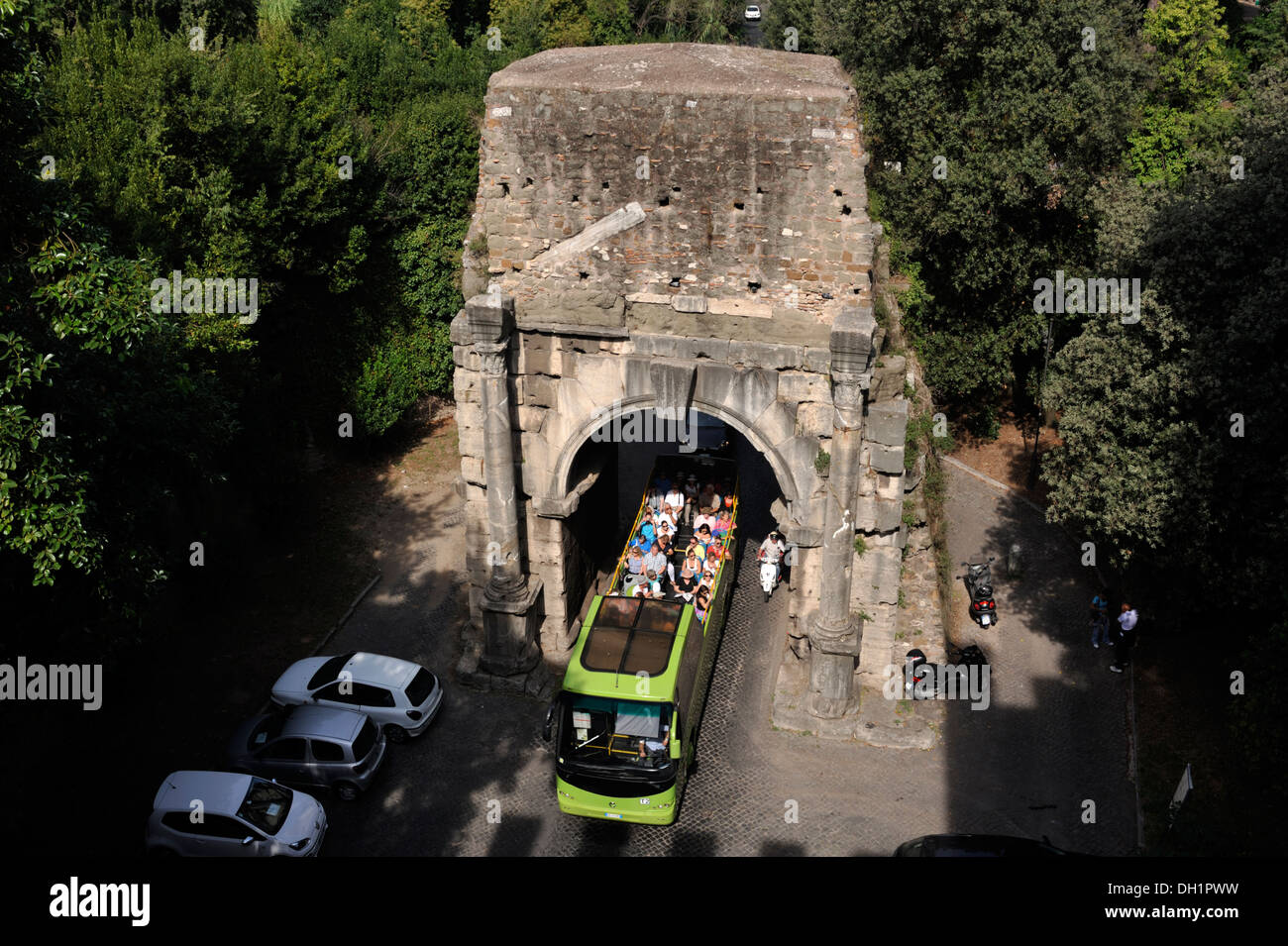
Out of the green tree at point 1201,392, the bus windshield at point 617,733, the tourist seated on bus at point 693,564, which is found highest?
the green tree at point 1201,392

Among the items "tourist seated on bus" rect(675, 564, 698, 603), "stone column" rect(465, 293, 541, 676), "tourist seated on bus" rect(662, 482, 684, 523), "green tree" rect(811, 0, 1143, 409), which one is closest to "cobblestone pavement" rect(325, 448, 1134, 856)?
"stone column" rect(465, 293, 541, 676)

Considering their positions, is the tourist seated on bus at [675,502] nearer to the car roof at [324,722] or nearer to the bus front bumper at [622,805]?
the bus front bumper at [622,805]

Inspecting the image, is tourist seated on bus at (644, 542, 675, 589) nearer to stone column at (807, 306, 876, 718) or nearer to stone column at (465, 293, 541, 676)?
stone column at (465, 293, 541, 676)

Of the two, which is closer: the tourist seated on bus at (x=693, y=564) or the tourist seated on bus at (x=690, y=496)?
the tourist seated on bus at (x=693, y=564)

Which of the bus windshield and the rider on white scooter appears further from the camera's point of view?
the rider on white scooter

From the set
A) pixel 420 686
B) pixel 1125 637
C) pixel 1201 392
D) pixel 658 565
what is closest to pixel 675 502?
pixel 658 565

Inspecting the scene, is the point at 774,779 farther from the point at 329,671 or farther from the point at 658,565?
the point at 329,671

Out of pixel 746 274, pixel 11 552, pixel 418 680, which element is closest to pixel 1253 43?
pixel 746 274

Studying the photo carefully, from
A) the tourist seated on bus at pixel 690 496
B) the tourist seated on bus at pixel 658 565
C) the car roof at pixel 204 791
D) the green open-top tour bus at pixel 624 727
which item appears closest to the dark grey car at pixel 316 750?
the car roof at pixel 204 791
